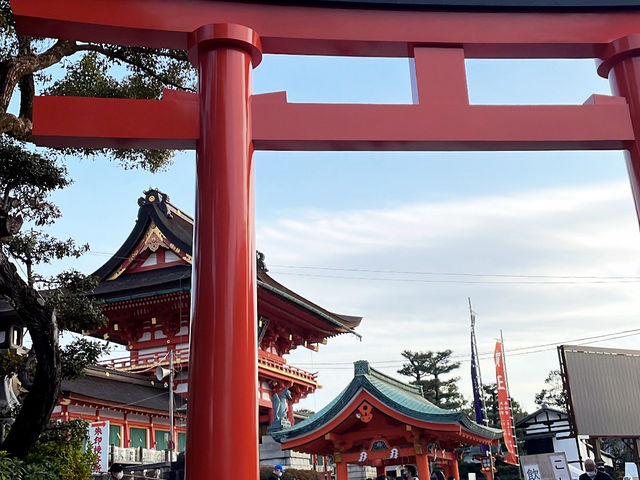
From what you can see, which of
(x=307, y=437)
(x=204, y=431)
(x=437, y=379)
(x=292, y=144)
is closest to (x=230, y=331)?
(x=204, y=431)

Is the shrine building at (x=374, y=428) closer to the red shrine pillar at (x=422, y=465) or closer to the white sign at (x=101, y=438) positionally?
the red shrine pillar at (x=422, y=465)

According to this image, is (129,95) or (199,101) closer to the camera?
(199,101)

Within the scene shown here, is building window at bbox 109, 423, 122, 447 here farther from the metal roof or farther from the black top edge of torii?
the black top edge of torii

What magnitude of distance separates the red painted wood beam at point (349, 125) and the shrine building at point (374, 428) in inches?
419

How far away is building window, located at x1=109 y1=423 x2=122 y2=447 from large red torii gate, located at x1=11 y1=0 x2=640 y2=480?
15772 millimetres

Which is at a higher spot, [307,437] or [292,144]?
[292,144]

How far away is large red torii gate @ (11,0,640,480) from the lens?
3.64 meters

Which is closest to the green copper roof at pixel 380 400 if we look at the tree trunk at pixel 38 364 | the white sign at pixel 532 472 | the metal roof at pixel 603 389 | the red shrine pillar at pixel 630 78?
→ the white sign at pixel 532 472

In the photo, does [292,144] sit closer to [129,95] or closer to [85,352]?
[85,352]

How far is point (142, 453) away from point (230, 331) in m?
15.9

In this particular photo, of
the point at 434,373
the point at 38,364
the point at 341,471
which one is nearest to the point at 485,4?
the point at 38,364

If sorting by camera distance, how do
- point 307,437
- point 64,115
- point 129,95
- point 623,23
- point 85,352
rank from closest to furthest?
point 64,115, point 623,23, point 85,352, point 129,95, point 307,437

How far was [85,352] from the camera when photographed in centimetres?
826

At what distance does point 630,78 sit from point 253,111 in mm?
2616
